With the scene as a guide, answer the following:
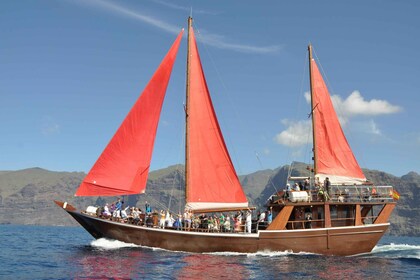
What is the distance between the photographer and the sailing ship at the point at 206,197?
2905 centimetres

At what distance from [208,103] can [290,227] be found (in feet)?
34.4

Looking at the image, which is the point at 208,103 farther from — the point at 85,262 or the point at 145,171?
the point at 85,262

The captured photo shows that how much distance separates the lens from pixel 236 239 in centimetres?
2892

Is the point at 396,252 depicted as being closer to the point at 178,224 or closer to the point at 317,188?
the point at 317,188

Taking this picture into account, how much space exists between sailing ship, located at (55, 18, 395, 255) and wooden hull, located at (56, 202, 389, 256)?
0.07 meters

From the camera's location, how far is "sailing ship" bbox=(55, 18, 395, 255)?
29047 mm

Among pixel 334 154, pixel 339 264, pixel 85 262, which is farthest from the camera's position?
pixel 334 154

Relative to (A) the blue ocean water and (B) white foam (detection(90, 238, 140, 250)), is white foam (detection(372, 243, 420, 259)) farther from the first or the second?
(B) white foam (detection(90, 238, 140, 250))

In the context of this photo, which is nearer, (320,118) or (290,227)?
(290,227)

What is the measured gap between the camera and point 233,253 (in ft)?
94.8

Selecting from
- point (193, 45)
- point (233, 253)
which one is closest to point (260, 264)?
point (233, 253)

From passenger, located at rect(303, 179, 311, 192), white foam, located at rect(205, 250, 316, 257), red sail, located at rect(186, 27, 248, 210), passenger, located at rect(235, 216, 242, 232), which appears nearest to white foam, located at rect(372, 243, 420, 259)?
passenger, located at rect(303, 179, 311, 192)

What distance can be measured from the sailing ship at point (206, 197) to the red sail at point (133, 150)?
6 cm

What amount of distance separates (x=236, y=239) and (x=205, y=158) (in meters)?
6.01
